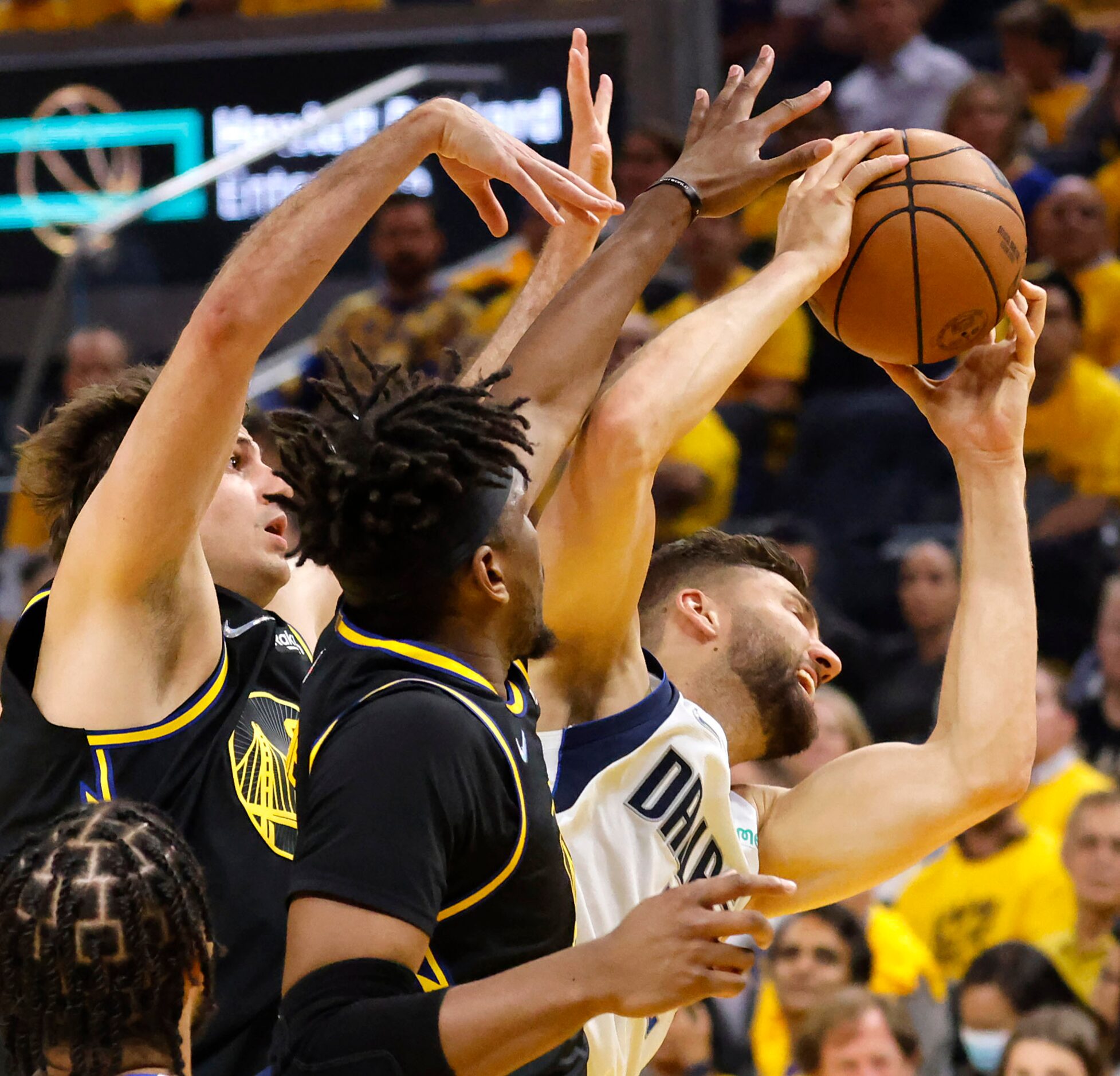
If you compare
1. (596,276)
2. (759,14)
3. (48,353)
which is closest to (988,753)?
(596,276)

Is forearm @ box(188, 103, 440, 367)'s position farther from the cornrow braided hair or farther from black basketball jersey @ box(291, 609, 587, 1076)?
black basketball jersey @ box(291, 609, 587, 1076)

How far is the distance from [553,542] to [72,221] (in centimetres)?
710

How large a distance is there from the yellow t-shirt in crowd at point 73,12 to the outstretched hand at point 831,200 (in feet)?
24.6

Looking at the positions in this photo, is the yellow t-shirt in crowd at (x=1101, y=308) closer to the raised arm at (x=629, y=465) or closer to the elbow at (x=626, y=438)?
the raised arm at (x=629, y=465)

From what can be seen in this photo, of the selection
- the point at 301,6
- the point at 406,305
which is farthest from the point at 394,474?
the point at 301,6

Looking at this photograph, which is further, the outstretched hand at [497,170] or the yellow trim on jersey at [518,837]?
the outstretched hand at [497,170]

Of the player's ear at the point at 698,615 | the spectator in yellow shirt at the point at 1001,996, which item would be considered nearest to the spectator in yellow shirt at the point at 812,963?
the spectator in yellow shirt at the point at 1001,996

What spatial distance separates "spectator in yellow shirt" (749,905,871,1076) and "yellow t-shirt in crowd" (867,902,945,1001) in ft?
0.21

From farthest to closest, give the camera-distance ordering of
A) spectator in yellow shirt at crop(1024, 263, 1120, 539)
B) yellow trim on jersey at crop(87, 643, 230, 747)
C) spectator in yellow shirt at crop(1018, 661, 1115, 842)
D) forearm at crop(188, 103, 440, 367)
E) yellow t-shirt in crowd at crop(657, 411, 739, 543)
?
yellow t-shirt in crowd at crop(657, 411, 739, 543) < spectator in yellow shirt at crop(1024, 263, 1120, 539) < spectator in yellow shirt at crop(1018, 661, 1115, 842) < yellow trim on jersey at crop(87, 643, 230, 747) < forearm at crop(188, 103, 440, 367)

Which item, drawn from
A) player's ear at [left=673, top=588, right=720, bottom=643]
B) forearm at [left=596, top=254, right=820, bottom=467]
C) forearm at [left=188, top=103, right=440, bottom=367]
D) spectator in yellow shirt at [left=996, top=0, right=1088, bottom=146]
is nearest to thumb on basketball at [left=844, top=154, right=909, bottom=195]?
forearm at [left=596, top=254, right=820, bottom=467]

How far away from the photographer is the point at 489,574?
2.29m

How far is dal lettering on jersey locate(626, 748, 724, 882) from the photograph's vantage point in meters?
2.81

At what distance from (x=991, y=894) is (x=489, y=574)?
3993 mm

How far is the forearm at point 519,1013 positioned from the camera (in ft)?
6.39
